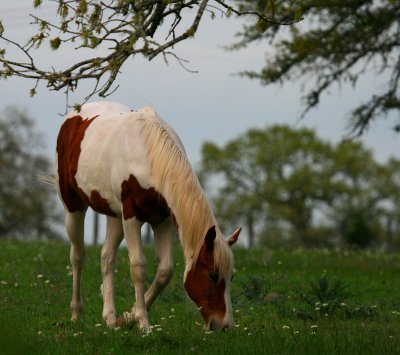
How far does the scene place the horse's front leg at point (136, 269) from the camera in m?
10.5

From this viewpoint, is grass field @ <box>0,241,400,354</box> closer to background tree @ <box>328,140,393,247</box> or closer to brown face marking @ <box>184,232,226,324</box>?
brown face marking @ <box>184,232,226,324</box>

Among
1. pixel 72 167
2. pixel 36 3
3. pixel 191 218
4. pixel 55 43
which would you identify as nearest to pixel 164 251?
pixel 191 218

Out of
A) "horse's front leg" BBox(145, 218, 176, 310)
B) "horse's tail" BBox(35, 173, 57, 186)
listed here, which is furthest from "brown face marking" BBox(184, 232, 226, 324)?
"horse's tail" BBox(35, 173, 57, 186)

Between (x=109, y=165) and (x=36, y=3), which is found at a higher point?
(x=36, y=3)

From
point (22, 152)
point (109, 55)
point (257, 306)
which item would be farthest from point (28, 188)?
point (109, 55)

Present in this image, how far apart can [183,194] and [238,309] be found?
3.22 metres

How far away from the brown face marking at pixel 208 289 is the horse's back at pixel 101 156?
1.04 metres

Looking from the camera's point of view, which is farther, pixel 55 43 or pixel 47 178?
pixel 47 178

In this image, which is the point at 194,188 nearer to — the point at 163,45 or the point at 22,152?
the point at 163,45

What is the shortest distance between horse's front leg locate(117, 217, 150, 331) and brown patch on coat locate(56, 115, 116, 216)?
0.55 m

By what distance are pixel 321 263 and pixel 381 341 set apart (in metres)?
9.94

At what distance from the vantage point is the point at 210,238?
32.2ft

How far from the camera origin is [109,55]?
903cm

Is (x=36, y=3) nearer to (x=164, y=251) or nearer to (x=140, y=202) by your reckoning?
(x=140, y=202)
